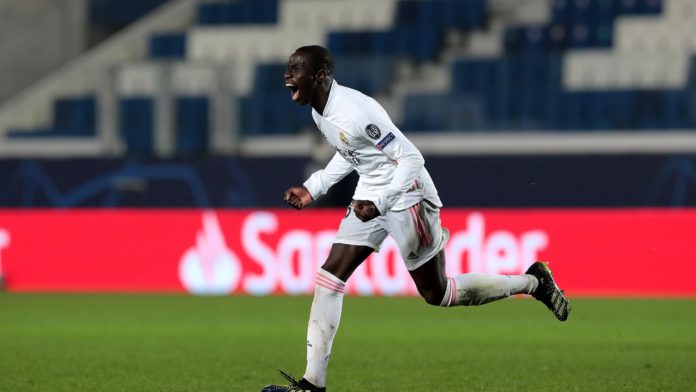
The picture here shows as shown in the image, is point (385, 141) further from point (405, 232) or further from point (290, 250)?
point (290, 250)

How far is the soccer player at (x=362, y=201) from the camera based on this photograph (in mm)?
6332

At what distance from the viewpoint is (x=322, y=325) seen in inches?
253

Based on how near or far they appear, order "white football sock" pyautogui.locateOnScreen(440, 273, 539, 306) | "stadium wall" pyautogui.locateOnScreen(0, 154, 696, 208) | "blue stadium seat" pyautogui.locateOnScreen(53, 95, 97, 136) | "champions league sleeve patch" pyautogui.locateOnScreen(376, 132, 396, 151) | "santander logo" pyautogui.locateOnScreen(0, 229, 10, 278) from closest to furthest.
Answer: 1. "champions league sleeve patch" pyautogui.locateOnScreen(376, 132, 396, 151)
2. "white football sock" pyautogui.locateOnScreen(440, 273, 539, 306)
3. "santander logo" pyautogui.locateOnScreen(0, 229, 10, 278)
4. "stadium wall" pyautogui.locateOnScreen(0, 154, 696, 208)
5. "blue stadium seat" pyautogui.locateOnScreen(53, 95, 97, 136)

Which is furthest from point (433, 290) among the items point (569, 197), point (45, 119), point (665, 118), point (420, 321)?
point (45, 119)

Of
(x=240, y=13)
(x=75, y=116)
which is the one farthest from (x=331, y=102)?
(x=240, y=13)

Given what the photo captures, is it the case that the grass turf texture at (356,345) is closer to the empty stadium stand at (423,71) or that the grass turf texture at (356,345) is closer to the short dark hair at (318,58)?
the short dark hair at (318,58)

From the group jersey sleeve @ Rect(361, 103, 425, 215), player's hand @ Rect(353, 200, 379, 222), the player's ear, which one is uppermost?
the player's ear

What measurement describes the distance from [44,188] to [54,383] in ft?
42.3

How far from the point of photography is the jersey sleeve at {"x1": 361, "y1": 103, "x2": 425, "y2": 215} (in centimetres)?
629

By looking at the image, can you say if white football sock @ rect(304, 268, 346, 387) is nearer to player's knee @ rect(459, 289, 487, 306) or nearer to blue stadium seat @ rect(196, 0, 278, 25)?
player's knee @ rect(459, 289, 487, 306)

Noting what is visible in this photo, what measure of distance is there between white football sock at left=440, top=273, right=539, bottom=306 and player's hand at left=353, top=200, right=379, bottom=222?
0.86m

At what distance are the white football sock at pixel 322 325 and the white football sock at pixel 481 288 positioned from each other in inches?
26.5

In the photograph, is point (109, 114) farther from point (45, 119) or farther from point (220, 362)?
point (220, 362)

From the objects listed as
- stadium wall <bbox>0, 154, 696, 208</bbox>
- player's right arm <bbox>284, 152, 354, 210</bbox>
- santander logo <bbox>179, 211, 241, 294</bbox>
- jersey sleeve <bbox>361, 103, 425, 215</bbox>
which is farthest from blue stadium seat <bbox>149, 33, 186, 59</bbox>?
jersey sleeve <bbox>361, 103, 425, 215</bbox>
